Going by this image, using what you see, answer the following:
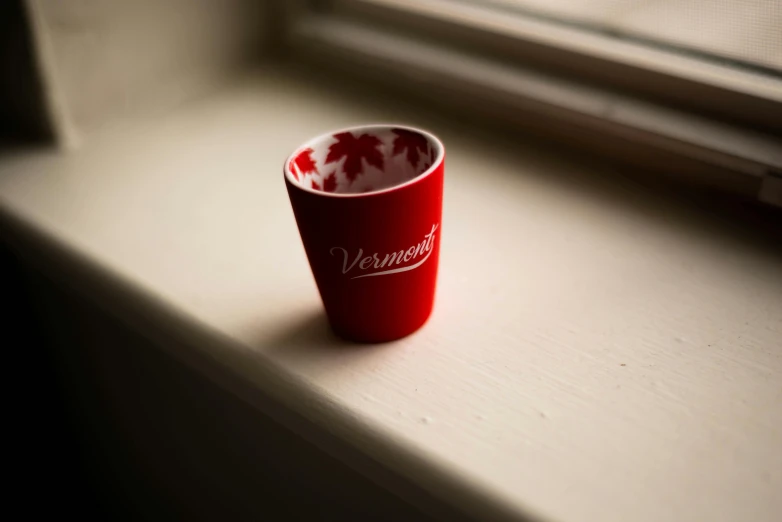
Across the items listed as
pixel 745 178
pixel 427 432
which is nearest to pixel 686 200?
pixel 745 178

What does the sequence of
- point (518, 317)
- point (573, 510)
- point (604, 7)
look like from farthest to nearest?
1. point (604, 7)
2. point (518, 317)
3. point (573, 510)

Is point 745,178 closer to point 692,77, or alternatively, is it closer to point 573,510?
point 692,77

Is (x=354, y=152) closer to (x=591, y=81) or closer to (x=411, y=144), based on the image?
(x=411, y=144)

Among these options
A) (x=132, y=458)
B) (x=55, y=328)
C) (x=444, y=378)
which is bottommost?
(x=132, y=458)

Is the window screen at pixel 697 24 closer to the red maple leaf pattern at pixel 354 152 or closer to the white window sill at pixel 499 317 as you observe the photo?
the white window sill at pixel 499 317

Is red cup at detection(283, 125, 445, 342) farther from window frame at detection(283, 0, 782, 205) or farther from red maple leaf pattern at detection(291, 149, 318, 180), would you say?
window frame at detection(283, 0, 782, 205)

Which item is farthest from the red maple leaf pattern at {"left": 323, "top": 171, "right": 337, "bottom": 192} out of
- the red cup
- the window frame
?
the window frame

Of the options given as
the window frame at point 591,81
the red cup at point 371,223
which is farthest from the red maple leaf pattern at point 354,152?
the window frame at point 591,81
